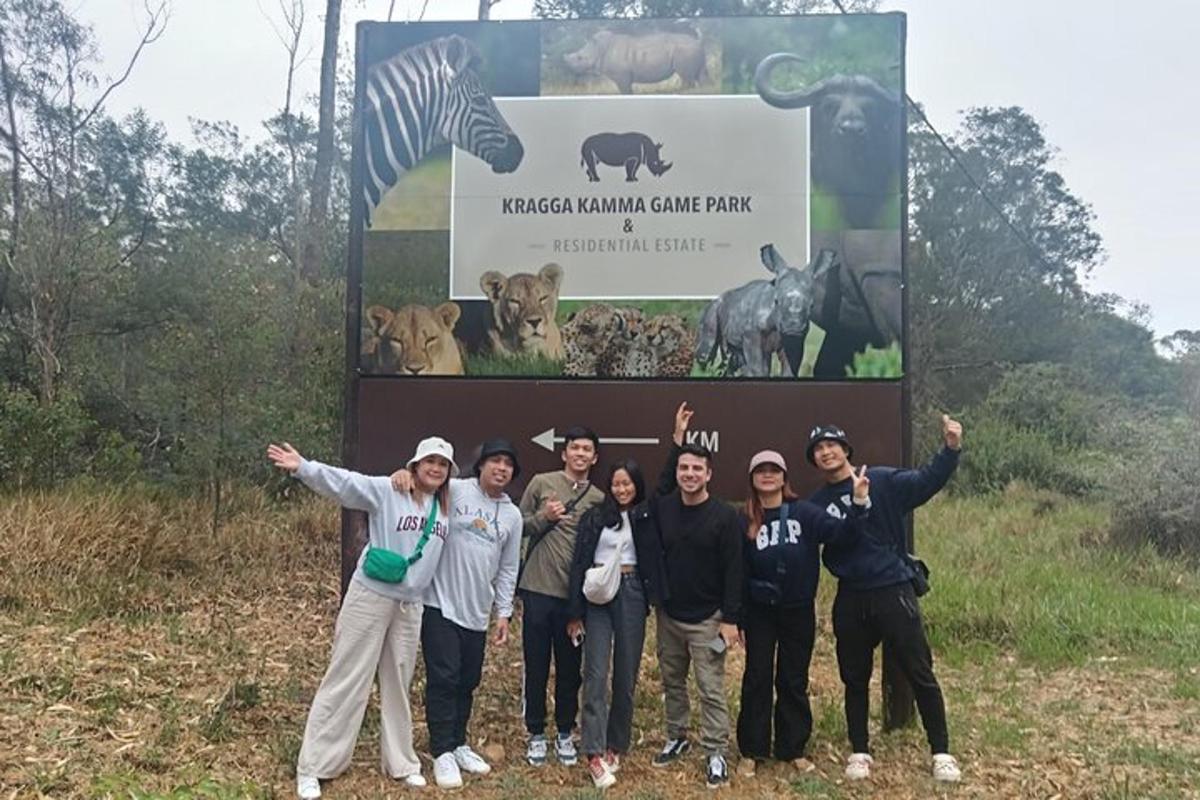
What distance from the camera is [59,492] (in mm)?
9984

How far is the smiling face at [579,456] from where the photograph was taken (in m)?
5.07

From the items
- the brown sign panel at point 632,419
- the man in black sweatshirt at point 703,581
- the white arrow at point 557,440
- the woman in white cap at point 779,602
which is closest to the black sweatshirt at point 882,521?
the woman in white cap at point 779,602

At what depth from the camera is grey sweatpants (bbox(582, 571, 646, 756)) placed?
4.91m

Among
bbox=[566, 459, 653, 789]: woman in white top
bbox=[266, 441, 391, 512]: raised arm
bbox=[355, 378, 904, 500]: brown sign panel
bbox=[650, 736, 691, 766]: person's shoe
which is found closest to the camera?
bbox=[266, 441, 391, 512]: raised arm

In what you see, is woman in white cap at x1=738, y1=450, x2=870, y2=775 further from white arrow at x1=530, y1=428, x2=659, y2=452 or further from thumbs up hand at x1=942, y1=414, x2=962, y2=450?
white arrow at x1=530, y1=428, x2=659, y2=452

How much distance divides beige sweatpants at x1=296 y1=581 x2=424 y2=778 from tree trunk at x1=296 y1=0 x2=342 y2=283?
11.5 meters

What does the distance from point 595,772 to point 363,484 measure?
1815 millimetres

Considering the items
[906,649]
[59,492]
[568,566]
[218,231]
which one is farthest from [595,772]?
[218,231]

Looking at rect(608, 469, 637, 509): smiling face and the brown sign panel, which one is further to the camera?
the brown sign panel

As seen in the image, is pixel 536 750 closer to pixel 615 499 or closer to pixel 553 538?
pixel 553 538

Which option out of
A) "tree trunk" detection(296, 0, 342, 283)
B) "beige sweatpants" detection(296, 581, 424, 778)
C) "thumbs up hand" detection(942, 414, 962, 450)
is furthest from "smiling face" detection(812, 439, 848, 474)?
"tree trunk" detection(296, 0, 342, 283)

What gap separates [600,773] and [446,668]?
3.00 feet

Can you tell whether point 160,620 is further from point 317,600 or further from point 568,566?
point 568,566

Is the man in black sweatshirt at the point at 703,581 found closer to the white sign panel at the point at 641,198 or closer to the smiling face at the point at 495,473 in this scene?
the smiling face at the point at 495,473
